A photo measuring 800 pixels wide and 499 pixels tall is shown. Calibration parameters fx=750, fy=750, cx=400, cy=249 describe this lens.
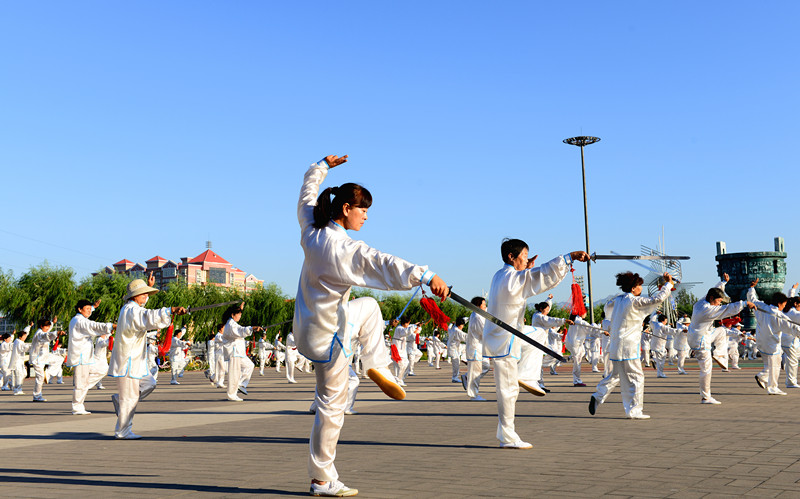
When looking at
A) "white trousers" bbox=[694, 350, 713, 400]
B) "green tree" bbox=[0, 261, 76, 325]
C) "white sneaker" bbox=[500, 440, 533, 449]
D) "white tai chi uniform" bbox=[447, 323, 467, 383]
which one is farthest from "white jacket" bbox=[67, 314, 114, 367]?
"green tree" bbox=[0, 261, 76, 325]

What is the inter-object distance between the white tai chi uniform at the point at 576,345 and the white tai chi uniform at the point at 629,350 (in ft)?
24.5

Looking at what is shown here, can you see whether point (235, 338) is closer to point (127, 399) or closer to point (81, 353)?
point (81, 353)

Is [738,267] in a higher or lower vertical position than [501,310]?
higher

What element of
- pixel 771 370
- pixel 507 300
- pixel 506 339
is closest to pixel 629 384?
pixel 506 339

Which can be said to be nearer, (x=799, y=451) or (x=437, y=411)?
(x=799, y=451)

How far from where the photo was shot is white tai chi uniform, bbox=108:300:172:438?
9141mm

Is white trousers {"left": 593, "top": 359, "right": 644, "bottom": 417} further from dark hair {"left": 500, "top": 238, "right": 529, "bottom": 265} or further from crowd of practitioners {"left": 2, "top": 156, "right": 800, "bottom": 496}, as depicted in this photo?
dark hair {"left": 500, "top": 238, "right": 529, "bottom": 265}

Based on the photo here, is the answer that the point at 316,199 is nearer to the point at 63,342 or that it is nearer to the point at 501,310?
the point at 501,310

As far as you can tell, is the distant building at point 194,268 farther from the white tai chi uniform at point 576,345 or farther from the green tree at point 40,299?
the white tai chi uniform at point 576,345

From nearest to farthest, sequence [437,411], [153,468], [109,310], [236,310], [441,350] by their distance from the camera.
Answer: [153,468]
[437,411]
[236,310]
[441,350]
[109,310]

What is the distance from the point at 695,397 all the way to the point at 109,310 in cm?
3675

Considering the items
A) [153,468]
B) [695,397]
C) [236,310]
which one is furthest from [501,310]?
[236,310]

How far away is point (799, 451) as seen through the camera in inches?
264

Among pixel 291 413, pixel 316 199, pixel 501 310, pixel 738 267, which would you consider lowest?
pixel 291 413
